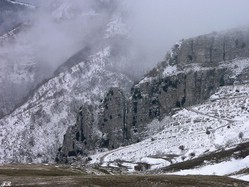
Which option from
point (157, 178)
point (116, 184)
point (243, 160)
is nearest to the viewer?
point (116, 184)

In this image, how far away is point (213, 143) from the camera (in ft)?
645

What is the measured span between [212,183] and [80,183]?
16063 millimetres

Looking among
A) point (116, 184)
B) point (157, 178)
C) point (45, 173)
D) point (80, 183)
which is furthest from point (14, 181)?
point (45, 173)

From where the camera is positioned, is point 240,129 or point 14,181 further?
point 240,129

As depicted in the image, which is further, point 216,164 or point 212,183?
point 216,164

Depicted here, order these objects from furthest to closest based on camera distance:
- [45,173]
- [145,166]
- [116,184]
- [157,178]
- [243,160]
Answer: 1. [145,166]
2. [243,160]
3. [45,173]
4. [157,178]
5. [116,184]

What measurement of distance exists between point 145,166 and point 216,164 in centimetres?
6412

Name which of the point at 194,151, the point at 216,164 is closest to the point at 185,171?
the point at 216,164

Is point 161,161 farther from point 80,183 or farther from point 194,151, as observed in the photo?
point 80,183

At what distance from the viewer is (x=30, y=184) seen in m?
66.1

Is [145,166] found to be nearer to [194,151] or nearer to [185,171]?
[194,151]

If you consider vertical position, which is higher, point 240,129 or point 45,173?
point 240,129

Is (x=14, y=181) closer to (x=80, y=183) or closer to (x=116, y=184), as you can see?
(x=80, y=183)

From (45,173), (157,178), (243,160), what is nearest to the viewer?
(157,178)
